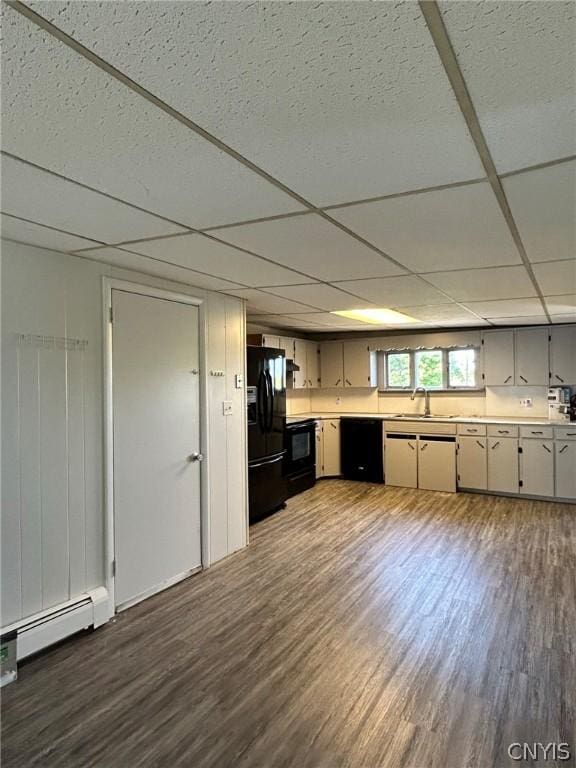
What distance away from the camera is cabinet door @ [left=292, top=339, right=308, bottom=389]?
22.3 ft

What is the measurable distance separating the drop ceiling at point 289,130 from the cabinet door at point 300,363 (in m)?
4.15

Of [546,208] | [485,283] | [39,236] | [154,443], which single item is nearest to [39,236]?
[39,236]

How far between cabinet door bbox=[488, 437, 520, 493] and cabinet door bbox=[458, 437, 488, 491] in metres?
0.07

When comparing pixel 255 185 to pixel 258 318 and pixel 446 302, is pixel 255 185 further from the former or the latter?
pixel 258 318

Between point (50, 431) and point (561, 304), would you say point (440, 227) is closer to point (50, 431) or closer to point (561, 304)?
point (50, 431)

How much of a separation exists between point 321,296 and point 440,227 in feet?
6.06

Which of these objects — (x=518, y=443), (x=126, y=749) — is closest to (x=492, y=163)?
(x=126, y=749)

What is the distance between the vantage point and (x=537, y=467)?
556 cm

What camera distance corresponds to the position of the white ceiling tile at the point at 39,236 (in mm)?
2121

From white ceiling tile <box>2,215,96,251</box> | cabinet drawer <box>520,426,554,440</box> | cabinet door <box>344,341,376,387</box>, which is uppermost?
white ceiling tile <box>2,215,96,251</box>

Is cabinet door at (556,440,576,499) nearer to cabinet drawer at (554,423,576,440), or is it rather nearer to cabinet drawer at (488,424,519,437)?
cabinet drawer at (554,423,576,440)

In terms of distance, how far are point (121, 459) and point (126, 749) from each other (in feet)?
5.13

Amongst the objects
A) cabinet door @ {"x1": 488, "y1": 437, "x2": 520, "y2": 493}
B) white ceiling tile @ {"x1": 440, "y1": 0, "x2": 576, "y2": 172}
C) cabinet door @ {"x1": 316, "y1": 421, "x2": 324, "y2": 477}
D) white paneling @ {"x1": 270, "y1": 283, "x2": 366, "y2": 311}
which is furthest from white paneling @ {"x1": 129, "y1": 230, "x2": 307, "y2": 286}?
cabinet door @ {"x1": 488, "y1": 437, "x2": 520, "y2": 493}

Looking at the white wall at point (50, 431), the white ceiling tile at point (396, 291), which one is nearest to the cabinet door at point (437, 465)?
the white ceiling tile at point (396, 291)
